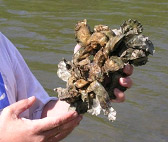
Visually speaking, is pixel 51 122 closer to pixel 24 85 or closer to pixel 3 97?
pixel 3 97

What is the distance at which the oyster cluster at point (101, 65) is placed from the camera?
212 cm

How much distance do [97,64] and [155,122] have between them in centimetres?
285

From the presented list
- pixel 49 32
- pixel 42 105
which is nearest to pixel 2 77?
pixel 42 105

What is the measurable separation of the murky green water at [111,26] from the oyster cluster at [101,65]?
2454mm

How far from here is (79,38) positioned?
2.31m

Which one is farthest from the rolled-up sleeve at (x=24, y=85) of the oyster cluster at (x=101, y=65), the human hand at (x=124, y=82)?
the human hand at (x=124, y=82)

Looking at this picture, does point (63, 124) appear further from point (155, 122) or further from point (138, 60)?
point (155, 122)

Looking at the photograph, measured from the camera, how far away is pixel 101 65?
217 centimetres

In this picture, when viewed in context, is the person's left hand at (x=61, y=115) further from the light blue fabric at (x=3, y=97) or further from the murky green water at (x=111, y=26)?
the murky green water at (x=111, y=26)

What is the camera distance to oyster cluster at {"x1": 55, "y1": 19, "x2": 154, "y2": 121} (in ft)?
6.94

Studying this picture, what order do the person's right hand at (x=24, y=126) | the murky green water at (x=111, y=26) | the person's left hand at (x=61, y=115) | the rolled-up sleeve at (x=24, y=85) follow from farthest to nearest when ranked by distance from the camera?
the murky green water at (x=111, y=26)
the rolled-up sleeve at (x=24, y=85)
the person's left hand at (x=61, y=115)
the person's right hand at (x=24, y=126)

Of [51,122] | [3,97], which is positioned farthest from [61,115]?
[3,97]

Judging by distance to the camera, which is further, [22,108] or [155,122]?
[155,122]

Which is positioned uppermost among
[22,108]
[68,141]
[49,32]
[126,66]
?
[126,66]
